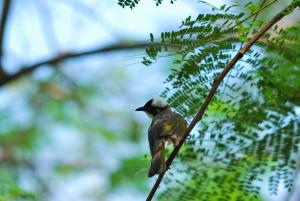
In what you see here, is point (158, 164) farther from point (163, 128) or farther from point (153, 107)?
point (153, 107)

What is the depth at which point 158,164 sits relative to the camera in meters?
2.85

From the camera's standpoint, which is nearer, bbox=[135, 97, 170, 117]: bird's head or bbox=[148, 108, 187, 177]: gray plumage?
bbox=[148, 108, 187, 177]: gray plumage

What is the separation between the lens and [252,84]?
2.82 metres

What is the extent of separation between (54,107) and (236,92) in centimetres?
759

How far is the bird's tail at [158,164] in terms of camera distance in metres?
2.75

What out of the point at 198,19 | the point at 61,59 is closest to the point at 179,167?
the point at 198,19

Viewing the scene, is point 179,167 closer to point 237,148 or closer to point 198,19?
point 237,148

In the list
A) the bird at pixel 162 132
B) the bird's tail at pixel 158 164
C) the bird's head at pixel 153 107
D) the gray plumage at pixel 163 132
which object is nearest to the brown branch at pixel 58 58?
the bird's head at pixel 153 107

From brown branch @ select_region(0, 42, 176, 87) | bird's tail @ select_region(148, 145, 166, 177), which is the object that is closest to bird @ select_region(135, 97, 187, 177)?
bird's tail @ select_region(148, 145, 166, 177)

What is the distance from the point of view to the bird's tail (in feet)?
9.04

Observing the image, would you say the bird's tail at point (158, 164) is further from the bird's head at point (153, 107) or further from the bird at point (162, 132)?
the bird's head at point (153, 107)

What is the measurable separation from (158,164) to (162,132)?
67 centimetres

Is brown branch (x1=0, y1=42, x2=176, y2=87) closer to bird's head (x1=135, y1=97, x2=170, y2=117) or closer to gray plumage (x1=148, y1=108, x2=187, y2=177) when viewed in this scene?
bird's head (x1=135, y1=97, x2=170, y2=117)

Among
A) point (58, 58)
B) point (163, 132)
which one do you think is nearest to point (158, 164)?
point (163, 132)
